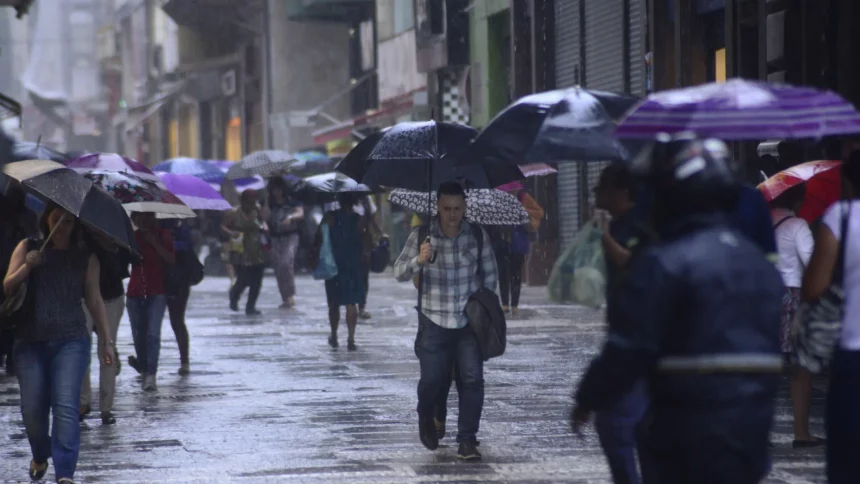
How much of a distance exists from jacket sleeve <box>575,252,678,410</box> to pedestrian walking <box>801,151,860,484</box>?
3.76ft

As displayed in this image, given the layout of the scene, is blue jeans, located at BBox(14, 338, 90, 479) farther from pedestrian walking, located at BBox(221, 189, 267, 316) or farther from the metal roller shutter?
the metal roller shutter

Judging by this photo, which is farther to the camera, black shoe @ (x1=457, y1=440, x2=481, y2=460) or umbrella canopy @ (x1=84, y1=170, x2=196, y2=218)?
umbrella canopy @ (x1=84, y1=170, x2=196, y2=218)

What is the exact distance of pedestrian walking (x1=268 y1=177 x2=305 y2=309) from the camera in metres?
22.0

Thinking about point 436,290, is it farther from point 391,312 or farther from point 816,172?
point 391,312

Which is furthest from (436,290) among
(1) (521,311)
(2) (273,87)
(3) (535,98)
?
(2) (273,87)

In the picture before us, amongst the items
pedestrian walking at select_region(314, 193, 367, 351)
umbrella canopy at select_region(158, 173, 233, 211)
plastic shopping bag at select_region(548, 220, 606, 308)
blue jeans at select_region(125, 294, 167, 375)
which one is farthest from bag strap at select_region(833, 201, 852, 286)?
plastic shopping bag at select_region(548, 220, 606, 308)

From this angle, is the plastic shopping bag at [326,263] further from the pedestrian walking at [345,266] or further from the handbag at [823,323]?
the handbag at [823,323]

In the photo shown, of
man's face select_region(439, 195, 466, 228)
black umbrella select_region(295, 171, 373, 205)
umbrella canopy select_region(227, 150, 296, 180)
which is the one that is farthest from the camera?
umbrella canopy select_region(227, 150, 296, 180)

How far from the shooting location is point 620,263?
6859 millimetres

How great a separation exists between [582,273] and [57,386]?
12.9 metres

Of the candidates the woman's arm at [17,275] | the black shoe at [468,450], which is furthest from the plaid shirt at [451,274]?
the woman's arm at [17,275]

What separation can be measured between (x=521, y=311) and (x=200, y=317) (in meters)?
4.26

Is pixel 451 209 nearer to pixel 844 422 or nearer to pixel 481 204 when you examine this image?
pixel 481 204

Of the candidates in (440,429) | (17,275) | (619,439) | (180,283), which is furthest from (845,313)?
(180,283)
